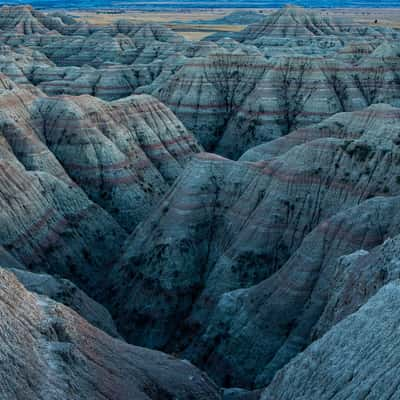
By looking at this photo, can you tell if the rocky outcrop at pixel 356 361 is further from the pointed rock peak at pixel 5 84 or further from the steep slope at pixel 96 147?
the pointed rock peak at pixel 5 84

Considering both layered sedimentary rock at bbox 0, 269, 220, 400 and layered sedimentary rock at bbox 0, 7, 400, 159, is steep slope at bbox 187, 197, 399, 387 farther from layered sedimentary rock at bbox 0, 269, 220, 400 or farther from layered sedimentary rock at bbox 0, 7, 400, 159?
layered sedimentary rock at bbox 0, 7, 400, 159

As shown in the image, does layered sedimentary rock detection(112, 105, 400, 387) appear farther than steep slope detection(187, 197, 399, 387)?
Yes

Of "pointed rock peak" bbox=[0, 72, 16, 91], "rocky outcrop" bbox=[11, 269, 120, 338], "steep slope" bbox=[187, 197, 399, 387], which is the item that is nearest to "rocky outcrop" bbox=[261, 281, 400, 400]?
"steep slope" bbox=[187, 197, 399, 387]

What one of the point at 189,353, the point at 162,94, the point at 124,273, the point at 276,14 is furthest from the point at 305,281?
the point at 276,14

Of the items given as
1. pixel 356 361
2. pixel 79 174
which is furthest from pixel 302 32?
pixel 356 361

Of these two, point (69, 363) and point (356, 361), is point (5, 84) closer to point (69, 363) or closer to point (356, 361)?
point (69, 363)
